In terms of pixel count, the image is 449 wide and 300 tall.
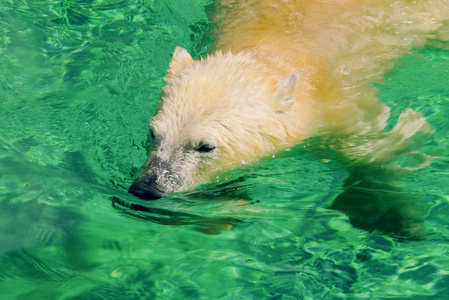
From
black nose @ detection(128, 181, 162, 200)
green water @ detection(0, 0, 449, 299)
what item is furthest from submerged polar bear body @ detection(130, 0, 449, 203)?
green water @ detection(0, 0, 449, 299)

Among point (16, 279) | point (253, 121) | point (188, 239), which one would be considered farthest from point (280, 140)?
point (16, 279)

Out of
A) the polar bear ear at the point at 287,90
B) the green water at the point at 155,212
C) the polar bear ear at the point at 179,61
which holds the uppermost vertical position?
the polar bear ear at the point at 179,61

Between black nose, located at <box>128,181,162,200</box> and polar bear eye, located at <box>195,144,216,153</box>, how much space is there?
1.68 feet

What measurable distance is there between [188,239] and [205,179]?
2.79 ft

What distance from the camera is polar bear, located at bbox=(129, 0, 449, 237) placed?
3.85 metres

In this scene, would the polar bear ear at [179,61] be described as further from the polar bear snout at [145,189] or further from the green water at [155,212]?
the polar bear snout at [145,189]

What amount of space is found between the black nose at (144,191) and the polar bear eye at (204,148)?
0.51 metres

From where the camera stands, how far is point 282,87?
4.05m

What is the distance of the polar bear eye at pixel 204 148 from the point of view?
3.87 meters

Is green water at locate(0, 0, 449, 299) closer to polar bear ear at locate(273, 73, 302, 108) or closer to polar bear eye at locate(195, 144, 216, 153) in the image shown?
polar bear eye at locate(195, 144, 216, 153)

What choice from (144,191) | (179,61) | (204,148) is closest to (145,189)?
(144,191)

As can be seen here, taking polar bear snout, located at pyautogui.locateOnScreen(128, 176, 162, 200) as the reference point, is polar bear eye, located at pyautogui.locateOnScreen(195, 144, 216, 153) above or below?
above

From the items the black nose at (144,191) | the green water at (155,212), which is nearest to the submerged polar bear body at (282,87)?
the black nose at (144,191)

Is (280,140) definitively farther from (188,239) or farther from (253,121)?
(188,239)
